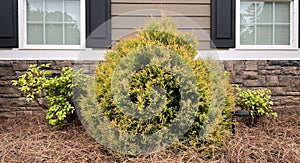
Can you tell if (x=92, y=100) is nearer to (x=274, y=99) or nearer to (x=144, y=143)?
(x=144, y=143)

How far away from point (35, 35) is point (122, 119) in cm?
207

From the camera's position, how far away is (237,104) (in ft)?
12.4

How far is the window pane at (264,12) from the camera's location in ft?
13.8

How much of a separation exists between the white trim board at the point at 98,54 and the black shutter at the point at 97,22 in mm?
130

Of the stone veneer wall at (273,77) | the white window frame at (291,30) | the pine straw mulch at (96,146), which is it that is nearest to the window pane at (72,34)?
the pine straw mulch at (96,146)

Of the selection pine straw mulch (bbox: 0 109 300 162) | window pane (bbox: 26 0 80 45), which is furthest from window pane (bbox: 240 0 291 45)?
window pane (bbox: 26 0 80 45)

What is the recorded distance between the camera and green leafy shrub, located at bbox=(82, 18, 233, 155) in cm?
259

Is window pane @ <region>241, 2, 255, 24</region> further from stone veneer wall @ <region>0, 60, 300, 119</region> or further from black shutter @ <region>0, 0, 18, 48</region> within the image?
black shutter @ <region>0, 0, 18, 48</region>

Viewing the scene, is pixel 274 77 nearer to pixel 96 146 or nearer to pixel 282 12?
pixel 282 12

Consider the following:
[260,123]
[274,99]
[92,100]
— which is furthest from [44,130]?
[274,99]

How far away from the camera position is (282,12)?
13.8 feet

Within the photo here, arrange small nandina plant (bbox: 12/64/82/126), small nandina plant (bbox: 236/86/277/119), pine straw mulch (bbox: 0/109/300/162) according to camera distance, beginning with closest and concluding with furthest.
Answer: pine straw mulch (bbox: 0/109/300/162), small nandina plant (bbox: 12/64/82/126), small nandina plant (bbox: 236/86/277/119)

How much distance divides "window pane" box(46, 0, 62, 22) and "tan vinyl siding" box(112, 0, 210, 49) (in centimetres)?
70

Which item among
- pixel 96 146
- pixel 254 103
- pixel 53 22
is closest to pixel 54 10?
pixel 53 22
